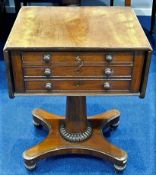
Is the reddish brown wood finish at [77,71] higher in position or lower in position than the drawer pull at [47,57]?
lower

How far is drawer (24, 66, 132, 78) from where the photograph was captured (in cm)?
98

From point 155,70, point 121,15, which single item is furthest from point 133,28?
point 155,70

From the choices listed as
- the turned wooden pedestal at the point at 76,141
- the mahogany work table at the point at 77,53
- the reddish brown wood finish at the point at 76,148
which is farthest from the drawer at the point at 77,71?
the reddish brown wood finish at the point at 76,148

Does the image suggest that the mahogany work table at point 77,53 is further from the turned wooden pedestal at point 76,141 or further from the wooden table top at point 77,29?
the turned wooden pedestal at point 76,141

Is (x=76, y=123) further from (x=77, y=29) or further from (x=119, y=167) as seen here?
(x=77, y=29)

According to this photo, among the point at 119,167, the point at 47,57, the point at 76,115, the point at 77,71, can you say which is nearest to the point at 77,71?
the point at 77,71

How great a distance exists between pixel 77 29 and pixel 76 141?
1.70ft

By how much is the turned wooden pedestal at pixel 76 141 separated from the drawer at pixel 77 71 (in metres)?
0.26

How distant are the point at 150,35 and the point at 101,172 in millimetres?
1390

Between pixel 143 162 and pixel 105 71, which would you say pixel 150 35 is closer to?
pixel 143 162

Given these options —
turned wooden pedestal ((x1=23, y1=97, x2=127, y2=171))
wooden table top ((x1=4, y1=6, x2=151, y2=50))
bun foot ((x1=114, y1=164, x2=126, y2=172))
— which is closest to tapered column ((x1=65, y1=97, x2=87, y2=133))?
turned wooden pedestal ((x1=23, y1=97, x2=127, y2=171))

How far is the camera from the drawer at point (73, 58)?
0.94 m

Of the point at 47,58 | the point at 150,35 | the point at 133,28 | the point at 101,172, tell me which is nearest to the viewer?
the point at 47,58

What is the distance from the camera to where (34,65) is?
3.18 ft
